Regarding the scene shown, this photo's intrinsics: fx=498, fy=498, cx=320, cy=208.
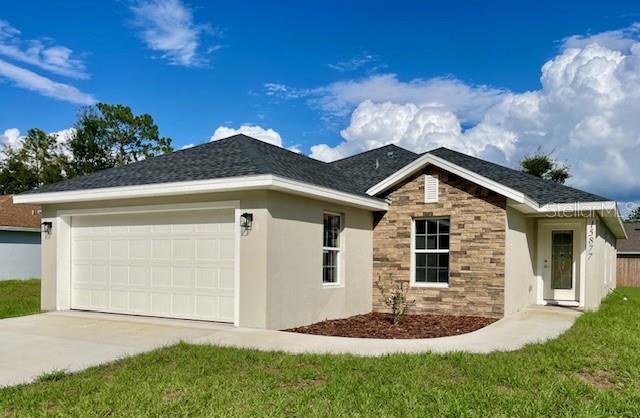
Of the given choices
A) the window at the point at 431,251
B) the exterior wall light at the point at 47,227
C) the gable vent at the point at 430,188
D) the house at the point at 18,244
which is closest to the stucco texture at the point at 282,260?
the exterior wall light at the point at 47,227

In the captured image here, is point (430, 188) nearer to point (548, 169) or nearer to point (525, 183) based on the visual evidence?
point (525, 183)

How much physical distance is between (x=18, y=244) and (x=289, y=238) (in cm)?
1957

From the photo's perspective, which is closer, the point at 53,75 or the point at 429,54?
the point at 429,54

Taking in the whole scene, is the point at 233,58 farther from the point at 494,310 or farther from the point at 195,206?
the point at 494,310

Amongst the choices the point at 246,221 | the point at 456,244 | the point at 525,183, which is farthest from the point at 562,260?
the point at 246,221

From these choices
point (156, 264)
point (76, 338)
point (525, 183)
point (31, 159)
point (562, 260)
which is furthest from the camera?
point (31, 159)

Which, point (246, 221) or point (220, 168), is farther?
point (220, 168)

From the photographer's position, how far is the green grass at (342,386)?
16.4 ft

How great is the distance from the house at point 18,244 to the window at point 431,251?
19702mm

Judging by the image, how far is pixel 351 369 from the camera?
21.0ft

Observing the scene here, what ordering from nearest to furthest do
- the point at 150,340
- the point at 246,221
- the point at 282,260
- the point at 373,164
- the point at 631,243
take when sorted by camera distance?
the point at 150,340, the point at 246,221, the point at 282,260, the point at 373,164, the point at 631,243

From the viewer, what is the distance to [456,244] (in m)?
11.9

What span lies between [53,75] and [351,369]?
74.2ft

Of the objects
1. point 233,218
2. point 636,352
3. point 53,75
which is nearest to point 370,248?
point 233,218
